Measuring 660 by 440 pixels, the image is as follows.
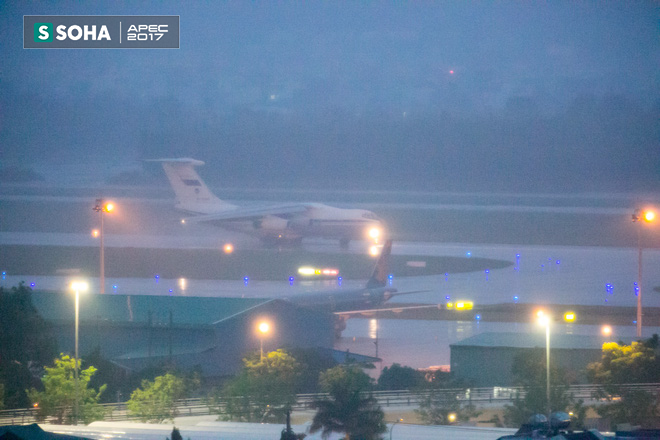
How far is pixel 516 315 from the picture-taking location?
30922mm

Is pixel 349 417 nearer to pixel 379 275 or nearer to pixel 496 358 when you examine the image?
pixel 496 358

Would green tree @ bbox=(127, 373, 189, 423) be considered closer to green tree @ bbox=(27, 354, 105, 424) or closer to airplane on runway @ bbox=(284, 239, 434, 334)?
green tree @ bbox=(27, 354, 105, 424)

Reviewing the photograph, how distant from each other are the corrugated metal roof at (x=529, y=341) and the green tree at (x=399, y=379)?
7.48 feet

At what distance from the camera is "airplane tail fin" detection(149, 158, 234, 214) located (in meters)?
62.0

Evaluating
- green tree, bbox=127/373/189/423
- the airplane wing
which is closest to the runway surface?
the airplane wing

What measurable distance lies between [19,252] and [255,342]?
→ 35.8 metres

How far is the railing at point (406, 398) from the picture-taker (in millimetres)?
16734

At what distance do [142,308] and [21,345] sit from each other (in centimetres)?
566

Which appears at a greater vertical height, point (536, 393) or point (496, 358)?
point (496, 358)

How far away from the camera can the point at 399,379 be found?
769 inches

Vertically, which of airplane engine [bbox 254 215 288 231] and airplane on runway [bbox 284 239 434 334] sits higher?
airplane engine [bbox 254 215 288 231]

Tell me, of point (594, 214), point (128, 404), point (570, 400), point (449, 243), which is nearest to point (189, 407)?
point (128, 404)

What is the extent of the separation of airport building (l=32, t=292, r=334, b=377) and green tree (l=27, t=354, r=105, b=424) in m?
4.17

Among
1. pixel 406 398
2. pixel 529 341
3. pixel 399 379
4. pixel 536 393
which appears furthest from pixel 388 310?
pixel 536 393
